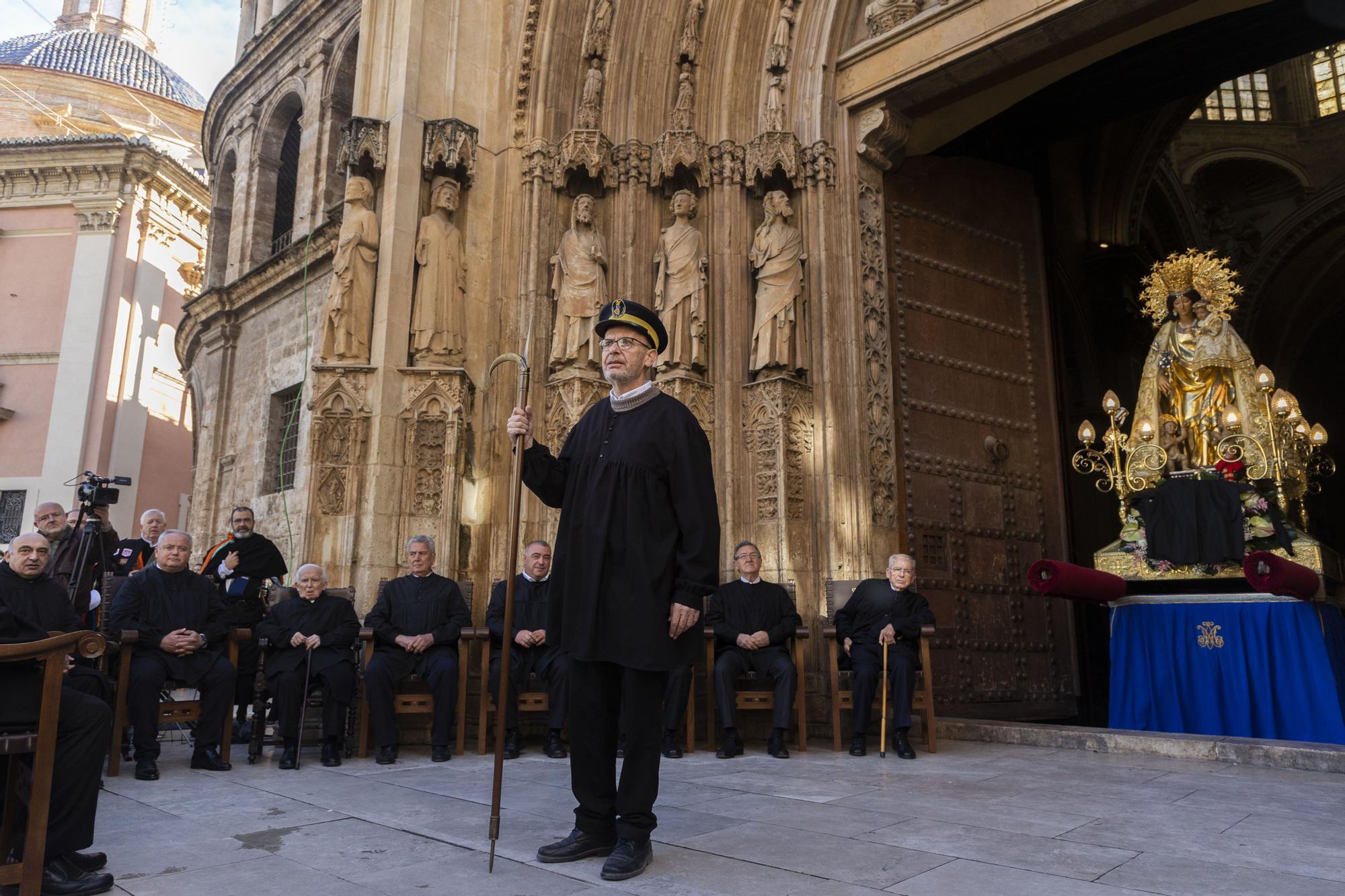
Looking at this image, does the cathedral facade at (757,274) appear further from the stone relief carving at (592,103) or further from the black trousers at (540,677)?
the black trousers at (540,677)

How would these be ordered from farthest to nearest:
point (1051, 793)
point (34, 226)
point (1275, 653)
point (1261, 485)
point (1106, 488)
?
1. point (34, 226)
2. point (1106, 488)
3. point (1261, 485)
4. point (1275, 653)
5. point (1051, 793)

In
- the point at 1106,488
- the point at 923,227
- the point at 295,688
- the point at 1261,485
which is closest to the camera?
the point at 295,688

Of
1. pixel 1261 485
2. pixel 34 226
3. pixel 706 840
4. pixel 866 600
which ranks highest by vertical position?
pixel 34 226

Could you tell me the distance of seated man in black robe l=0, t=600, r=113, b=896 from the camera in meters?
3.13

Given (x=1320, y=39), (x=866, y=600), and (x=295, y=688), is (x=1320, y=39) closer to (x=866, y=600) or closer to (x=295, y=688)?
(x=866, y=600)

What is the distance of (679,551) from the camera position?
3771mm

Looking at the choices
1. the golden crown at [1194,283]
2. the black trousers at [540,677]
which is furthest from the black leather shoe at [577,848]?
the golden crown at [1194,283]

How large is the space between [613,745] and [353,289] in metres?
5.21

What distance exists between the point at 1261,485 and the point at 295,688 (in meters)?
7.15

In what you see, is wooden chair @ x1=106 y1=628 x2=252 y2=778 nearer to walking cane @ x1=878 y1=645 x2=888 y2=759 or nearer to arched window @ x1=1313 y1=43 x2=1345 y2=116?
walking cane @ x1=878 y1=645 x2=888 y2=759

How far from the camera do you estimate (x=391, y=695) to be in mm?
6227

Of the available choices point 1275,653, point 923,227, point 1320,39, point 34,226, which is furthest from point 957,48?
point 34,226

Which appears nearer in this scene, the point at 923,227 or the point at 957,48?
the point at 957,48

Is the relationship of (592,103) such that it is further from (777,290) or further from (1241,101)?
(1241,101)
